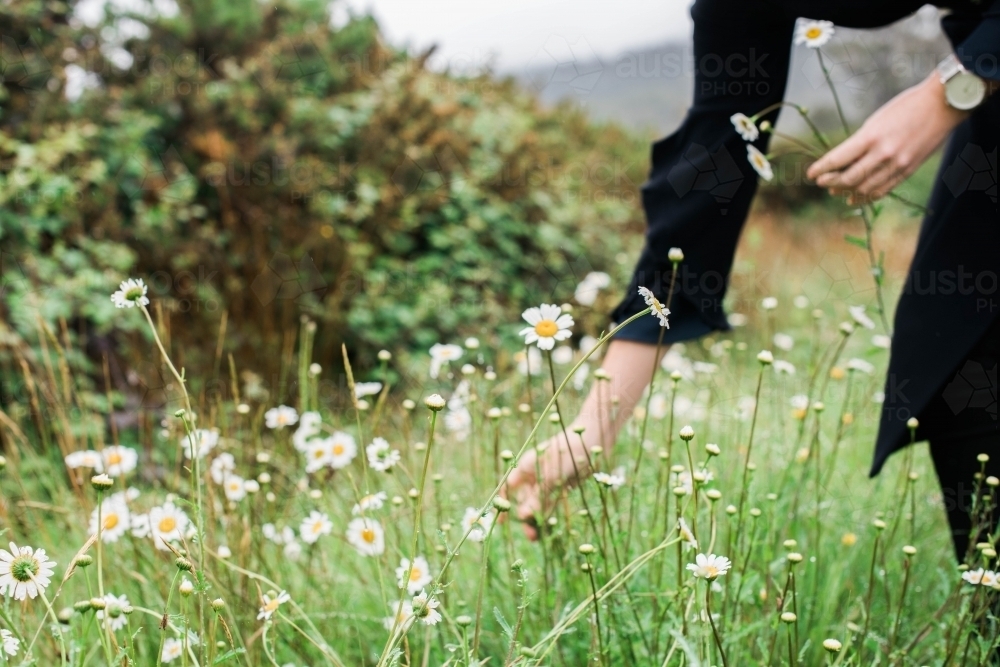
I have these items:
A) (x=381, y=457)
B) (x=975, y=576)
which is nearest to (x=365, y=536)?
(x=381, y=457)

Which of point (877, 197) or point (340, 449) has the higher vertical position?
point (877, 197)

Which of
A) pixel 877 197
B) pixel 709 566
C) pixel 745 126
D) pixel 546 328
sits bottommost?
pixel 709 566

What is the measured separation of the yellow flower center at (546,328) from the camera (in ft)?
3.17

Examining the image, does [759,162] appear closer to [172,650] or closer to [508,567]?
[508,567]

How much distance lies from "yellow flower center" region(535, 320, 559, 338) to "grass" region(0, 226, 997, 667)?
0.14 meters

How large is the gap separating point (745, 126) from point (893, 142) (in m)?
0.25

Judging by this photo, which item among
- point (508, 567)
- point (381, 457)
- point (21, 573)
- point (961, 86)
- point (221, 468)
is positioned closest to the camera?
point (21, 573)

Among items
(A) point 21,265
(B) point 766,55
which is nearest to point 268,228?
(A) point 21,265

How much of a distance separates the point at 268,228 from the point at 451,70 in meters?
2.50

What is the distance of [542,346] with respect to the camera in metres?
0.91

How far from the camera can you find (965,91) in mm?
1125

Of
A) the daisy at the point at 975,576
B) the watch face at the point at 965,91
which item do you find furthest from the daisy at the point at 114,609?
the watch face at the point at 965,91

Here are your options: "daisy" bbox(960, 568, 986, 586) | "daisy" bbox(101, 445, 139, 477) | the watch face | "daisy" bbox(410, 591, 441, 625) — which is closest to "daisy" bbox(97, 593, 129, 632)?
"daisy" bbox(410, 591, 441, 625)

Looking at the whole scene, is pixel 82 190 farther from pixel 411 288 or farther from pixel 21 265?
pixel 411 288
